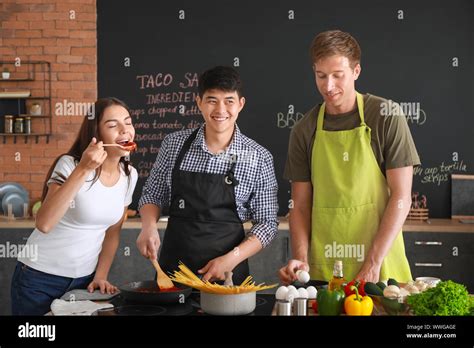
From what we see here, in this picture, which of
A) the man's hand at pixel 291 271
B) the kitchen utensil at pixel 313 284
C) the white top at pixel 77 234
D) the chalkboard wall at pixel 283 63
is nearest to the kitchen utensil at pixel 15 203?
the chalkboard wall at pixel 283 63

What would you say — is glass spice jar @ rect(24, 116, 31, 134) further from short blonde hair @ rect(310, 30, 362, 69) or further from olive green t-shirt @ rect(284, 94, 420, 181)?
short blonde hair @ rect(310, 30, 362, 69)

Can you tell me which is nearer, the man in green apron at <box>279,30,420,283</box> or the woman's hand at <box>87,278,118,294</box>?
the woman's hand at <box>87,278,118,294</box>

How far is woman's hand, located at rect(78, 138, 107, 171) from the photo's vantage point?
8.46ft

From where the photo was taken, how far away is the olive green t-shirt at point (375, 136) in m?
2.83

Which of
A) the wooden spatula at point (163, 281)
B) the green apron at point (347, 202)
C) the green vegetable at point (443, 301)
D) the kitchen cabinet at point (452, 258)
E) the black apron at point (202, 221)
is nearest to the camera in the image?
the green vegetable at point (443, 301)

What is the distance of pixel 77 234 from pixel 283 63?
303cm

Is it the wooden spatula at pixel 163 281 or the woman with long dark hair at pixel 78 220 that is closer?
the wooden spatula at pixel 163 281

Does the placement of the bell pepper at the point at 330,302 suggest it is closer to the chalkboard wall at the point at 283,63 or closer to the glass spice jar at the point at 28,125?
the chalkboard wall at the point at 283,63

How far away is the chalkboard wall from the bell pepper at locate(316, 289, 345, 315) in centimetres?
311

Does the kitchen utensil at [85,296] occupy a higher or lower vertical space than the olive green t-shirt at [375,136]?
lower

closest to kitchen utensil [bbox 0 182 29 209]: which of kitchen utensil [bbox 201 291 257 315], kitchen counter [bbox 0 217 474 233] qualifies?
kitchen counter [bbox 0 217 474 233]

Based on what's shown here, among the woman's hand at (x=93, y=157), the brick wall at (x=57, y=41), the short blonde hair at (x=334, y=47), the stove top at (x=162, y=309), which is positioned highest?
the brick wall at (x=57, y=41)

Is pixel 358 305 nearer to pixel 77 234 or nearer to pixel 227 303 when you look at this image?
pixel 227 303
